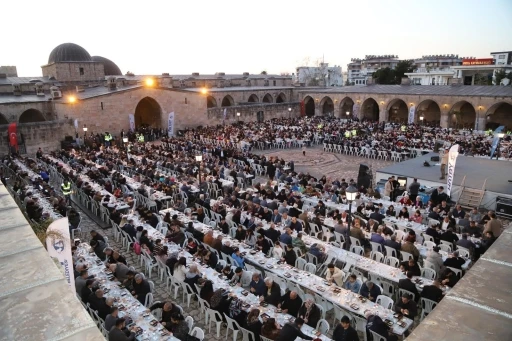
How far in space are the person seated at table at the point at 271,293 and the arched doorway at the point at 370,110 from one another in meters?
35.9

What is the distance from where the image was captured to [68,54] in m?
37.9

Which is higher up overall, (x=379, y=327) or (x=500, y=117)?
(x=500, y=117)

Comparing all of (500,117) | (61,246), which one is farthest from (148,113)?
(500,117)

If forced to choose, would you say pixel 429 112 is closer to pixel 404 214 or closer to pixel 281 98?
pixel 281 98

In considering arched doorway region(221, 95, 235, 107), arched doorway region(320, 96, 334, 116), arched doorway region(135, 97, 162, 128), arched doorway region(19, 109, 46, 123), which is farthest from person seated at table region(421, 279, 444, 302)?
arched doorway region(320, 96, 334, 116)

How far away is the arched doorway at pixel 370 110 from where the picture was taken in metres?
40.5

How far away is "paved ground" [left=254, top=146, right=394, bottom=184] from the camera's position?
63.9ft

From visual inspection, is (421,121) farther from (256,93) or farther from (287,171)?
(287,171)

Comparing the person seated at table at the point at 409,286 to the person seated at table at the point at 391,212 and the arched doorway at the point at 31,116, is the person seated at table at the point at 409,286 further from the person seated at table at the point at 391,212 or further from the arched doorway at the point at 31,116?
the arched doorway at the point at 31,116

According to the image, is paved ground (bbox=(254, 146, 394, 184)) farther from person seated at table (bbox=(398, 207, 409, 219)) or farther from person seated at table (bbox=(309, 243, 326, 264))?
person seated at table (bbox=(309, 243, 326, 264))

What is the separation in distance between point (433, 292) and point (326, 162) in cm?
1547

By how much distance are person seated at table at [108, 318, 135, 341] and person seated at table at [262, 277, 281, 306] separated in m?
2.48

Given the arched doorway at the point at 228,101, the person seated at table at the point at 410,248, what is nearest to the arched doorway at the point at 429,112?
the arched doorway at the point at 228,101

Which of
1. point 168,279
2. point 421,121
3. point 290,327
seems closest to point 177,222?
point 168,279
